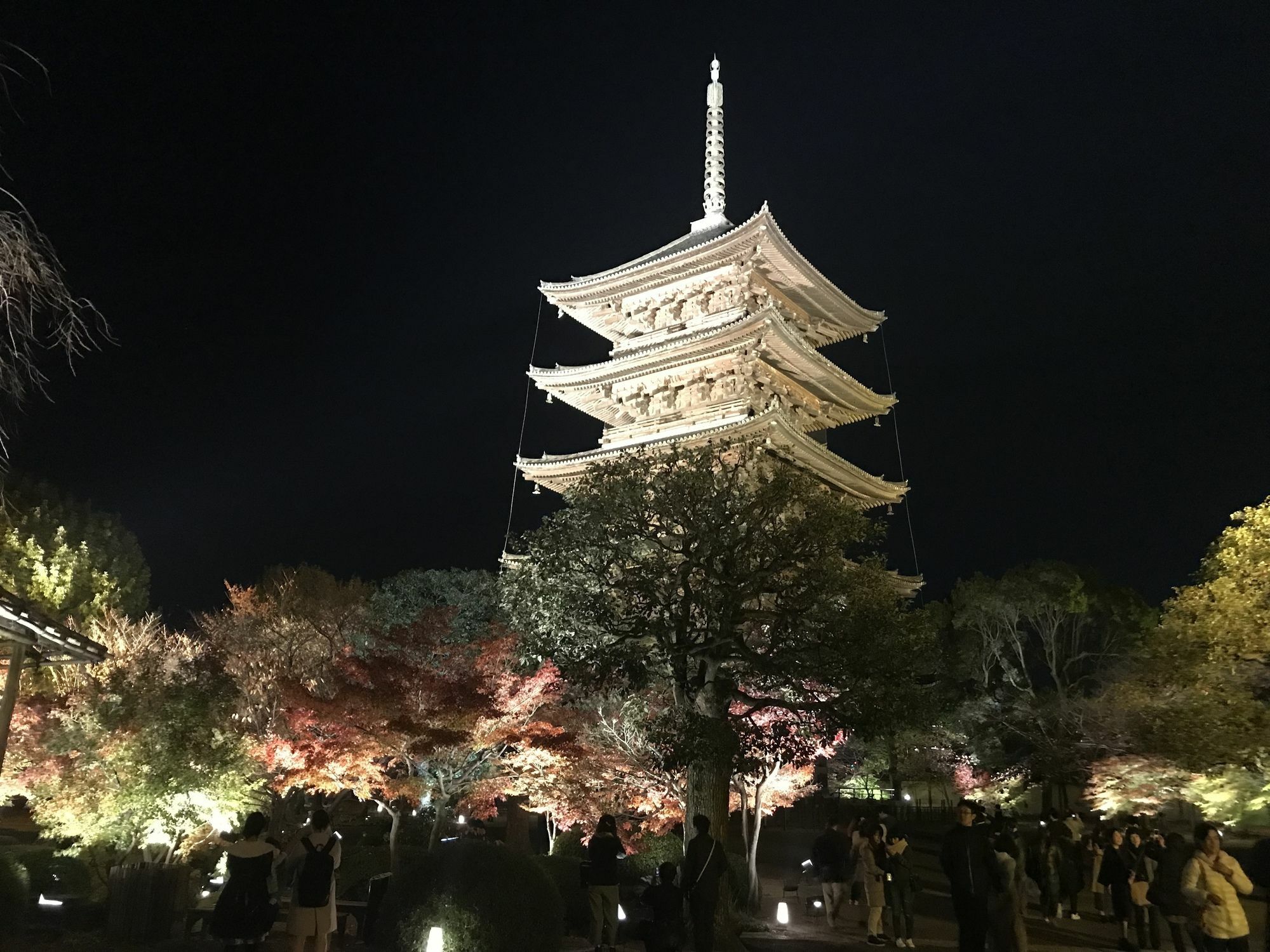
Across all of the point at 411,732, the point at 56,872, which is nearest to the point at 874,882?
the point at 411,732

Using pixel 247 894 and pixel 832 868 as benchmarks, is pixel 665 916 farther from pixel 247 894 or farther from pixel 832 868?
pixel 832 868

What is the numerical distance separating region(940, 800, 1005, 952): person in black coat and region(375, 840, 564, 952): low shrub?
12.1 ft

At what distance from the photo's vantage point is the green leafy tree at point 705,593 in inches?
480

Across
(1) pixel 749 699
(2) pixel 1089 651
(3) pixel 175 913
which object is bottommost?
(3) pixel 175 913

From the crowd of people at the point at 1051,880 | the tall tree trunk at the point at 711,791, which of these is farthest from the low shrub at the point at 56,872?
the crowd of people at the point at 1051,880

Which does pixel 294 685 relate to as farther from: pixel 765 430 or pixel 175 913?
pixel 765 430

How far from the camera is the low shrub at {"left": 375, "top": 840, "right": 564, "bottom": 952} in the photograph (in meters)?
7.82

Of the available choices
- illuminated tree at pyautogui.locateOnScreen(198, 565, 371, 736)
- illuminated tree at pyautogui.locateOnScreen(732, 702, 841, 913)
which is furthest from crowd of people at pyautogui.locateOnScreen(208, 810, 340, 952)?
illuminated tree at pyautogui.locateOnScreen(198, 565, 371, 736)

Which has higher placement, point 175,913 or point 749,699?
point 749,699

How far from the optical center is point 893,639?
12.3 m

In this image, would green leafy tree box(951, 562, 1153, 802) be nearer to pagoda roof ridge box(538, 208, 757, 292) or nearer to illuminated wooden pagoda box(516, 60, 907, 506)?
illuminated wooden pagoda box(516, 60, 907, 506)

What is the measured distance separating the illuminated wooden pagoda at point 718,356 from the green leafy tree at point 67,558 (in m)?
15.3

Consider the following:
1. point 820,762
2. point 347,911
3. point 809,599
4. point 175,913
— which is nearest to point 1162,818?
point 820,762

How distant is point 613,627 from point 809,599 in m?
2.92
